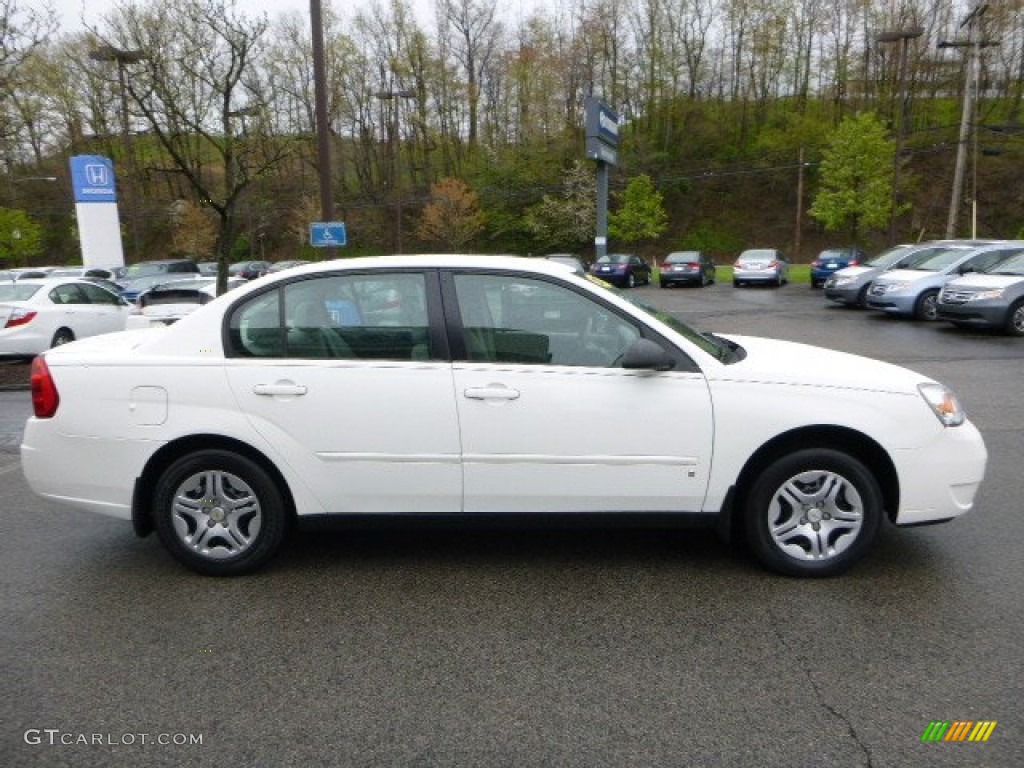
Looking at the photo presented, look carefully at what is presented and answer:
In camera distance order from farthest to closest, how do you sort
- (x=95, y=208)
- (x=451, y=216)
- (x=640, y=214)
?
1. (x=640, y=214)
2. (x=451, y=216)
3. (x=95, y=208)

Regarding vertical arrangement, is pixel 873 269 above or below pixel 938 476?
above

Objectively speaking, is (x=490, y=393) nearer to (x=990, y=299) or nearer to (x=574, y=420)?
(x=574, y=420)

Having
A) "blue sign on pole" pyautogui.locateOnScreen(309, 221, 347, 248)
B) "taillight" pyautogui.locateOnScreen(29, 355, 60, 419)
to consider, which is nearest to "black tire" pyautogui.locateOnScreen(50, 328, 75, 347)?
"blue sign on pole" pyautogui.locateOnScreen(309, 221, 347, 248)

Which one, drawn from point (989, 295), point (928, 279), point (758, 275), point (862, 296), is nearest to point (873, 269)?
point (862, 296)

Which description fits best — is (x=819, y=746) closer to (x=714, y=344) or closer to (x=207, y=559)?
(x=714, y=344)

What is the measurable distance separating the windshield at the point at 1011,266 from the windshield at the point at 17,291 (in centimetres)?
1684

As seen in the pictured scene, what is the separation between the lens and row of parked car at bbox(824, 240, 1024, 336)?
1322 cm

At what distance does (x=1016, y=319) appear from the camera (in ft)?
43.5

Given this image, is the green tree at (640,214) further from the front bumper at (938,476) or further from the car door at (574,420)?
the car door at (574,420)

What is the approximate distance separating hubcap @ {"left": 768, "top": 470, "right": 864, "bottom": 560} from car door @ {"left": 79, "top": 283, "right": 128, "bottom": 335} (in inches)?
483

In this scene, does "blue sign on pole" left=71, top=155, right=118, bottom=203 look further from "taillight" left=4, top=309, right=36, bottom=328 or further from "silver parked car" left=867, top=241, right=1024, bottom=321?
"silver parked car" left=867, top=241, right=1024, bottom=321

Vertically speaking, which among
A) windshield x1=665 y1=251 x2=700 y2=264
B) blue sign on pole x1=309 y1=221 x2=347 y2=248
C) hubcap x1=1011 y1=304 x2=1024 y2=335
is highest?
blue sign on pole x1=309 y1=221 x2=347 y2=248

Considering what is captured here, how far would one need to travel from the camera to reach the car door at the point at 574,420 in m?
3.73

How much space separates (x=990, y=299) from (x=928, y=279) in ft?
8.46
